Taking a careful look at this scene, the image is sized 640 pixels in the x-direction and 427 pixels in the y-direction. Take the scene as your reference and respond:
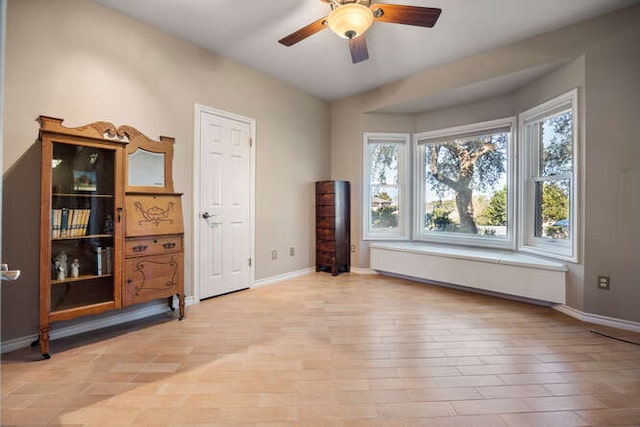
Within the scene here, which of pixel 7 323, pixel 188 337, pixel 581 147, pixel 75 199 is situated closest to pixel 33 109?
pixel 75 199

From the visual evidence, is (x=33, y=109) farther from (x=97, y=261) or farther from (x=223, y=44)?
(x=223, y=44)

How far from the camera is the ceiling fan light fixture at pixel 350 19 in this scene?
2.24m

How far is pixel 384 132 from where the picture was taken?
4773 millimetres

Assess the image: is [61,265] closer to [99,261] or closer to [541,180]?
[99,261]

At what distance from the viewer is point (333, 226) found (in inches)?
182

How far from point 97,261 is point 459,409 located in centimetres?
272

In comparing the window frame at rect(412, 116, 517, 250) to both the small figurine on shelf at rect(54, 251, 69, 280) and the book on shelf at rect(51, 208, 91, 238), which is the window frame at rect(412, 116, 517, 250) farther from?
the small figurine on shelf at rect(54, 251, 69, 280)

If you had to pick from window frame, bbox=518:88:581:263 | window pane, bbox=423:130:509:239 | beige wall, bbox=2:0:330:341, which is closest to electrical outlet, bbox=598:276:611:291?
window frame, bbox=518:88:581:263

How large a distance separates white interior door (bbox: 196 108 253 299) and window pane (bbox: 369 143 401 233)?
6.20 feet

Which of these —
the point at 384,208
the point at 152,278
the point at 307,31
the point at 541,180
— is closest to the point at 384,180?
the point at 384,208

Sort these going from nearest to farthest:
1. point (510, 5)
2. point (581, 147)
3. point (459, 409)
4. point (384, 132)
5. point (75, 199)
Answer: point (459, 409) → point (75, 199) → point (510, 5) → point (581, 147) → point (384, 132)

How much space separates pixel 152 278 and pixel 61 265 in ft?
2.06

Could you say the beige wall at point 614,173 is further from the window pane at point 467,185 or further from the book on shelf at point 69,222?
the book on shelf at point 69,222

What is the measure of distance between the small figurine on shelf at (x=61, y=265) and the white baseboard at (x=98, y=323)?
0.48 m
